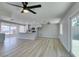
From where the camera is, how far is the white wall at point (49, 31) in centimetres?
1561

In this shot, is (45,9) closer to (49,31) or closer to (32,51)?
(32,51)

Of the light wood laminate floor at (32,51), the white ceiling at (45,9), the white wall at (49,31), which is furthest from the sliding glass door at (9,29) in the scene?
the light wood laminate floor at (32,51)

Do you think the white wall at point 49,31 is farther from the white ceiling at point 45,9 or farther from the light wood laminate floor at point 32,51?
the light wood laminate floor at point 32,51

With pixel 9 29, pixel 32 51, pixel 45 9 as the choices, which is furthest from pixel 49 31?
pixel 32 51

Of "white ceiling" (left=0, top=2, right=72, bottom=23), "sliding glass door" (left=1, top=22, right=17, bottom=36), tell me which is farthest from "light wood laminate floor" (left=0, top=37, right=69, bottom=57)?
"sliding glass door" (left=1, top=22, right=17, bottom=36)

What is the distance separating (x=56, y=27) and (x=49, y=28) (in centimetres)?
107

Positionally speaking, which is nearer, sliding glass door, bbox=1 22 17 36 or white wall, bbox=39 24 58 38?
sliding glass door, bbox=1 22 17 36

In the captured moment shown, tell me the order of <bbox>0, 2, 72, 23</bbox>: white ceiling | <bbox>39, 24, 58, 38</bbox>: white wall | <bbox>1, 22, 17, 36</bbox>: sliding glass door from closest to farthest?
<bbox>0, 2, 72, 23</bbox>: white ceiling
<bbox>1, 22, 17, 36</bbox>: sliding glass door
<bbox>39, 24, 58, 38</bbox>: white wall

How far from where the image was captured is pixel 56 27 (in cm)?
1558

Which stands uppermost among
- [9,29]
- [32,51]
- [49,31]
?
[9,29]

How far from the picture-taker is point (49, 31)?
15.8 meters

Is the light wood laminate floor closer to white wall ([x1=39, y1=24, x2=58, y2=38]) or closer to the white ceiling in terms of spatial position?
the white ceiling

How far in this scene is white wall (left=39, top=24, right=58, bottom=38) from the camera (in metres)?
15.6

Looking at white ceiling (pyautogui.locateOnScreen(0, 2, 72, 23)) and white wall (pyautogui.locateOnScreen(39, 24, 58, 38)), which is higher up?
white ceiling (pyautogui.locateOnScreen(0, 2, 72, 23))
